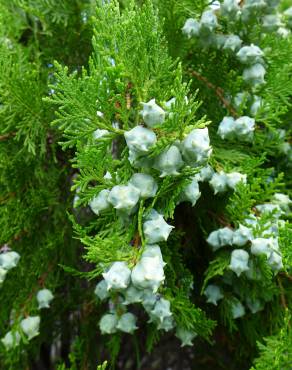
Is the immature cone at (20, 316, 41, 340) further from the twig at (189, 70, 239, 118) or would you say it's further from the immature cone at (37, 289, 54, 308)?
the twig at (189, 70, 239, 118)

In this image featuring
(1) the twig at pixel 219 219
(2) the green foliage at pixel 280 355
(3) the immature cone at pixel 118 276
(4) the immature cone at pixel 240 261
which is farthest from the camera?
(1) the twig at pixel 219 219

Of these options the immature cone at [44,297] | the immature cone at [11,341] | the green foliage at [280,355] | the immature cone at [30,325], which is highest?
the green foliage at [280,355]

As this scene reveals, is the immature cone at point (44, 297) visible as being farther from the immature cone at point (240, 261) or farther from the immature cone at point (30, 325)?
the immature cone at point (240, 261)

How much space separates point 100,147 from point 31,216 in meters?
0.43

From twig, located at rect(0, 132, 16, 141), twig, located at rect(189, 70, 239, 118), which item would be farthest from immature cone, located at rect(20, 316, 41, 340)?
twig, located at rect(189, 70, 239, 118)

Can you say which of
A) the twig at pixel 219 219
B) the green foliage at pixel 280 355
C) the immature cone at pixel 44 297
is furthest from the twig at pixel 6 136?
the green foliage at pixel 280 355

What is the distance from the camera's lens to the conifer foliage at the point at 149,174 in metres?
0.67

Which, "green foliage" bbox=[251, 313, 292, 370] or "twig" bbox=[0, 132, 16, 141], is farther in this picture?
"twig" bbox=[0, 132, 16, 141]

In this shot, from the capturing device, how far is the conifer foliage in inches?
26.6

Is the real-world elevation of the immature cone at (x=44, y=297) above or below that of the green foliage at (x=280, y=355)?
below

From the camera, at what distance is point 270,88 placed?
3.29 ft

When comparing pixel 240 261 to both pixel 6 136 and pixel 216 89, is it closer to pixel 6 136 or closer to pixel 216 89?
pixel 216 89

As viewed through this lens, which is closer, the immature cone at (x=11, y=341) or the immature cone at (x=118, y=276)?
the immature cone at (x=118, y=276)

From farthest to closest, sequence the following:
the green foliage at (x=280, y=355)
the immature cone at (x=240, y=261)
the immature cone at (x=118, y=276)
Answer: the immature cone at (x=240, y=261) < the green foliage at (x=280, y=355) < the immature cone at (x=118, y=276)
